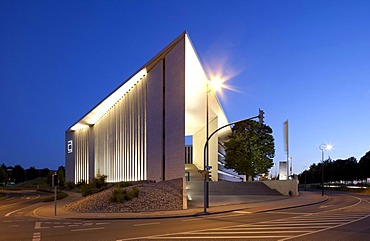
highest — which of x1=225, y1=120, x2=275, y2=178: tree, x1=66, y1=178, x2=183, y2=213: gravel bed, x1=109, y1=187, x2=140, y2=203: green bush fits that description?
x1=225, y1=120, x2=275, y2=178: tree

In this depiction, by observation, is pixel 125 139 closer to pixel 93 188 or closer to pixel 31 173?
pixel 93 188

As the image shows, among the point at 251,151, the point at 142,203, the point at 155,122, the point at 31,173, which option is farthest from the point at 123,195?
the point at 31,173

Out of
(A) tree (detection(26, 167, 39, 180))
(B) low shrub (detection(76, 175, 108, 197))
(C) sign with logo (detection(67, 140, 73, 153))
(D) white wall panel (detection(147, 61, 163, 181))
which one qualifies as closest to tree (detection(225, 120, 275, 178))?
(D) white wall panel (detection(147, 61, 163, 181))

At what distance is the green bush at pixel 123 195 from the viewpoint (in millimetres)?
28141

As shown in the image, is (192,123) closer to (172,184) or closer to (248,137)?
(248,137)

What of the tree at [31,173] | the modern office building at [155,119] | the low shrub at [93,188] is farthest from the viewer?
the tree at [31,173]

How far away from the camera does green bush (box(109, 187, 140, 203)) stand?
92.3ft

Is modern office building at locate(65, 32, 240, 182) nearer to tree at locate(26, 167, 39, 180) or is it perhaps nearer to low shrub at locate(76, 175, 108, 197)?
low shrub at locate(76, 175, 108, 197)

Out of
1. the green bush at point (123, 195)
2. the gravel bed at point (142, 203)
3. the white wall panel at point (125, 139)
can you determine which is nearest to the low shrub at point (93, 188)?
the white wall panel at point (125, 139)

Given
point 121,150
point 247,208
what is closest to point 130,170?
point 121,150

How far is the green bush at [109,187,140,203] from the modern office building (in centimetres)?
881

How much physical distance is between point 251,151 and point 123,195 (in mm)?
33769

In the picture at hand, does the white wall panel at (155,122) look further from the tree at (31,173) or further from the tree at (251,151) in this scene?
the tree at (31,173)

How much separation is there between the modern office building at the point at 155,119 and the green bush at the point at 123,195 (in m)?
8.81
